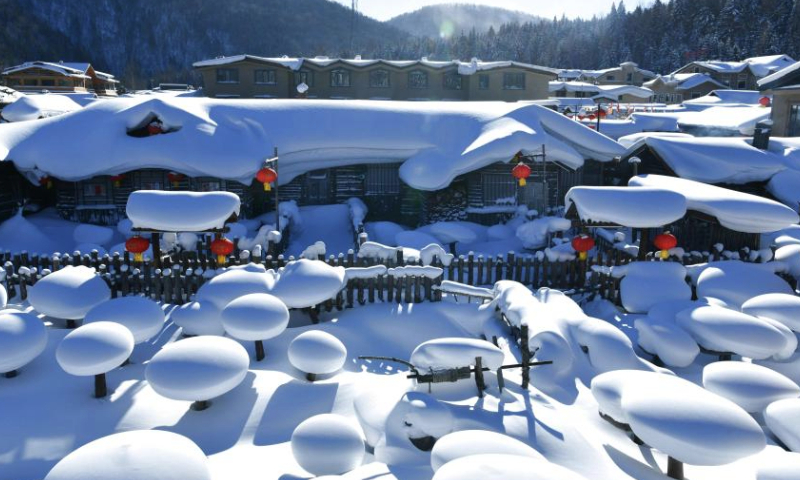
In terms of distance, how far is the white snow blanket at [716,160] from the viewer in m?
19.1

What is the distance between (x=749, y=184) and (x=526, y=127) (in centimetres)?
857

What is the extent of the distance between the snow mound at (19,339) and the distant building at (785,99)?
29656mm

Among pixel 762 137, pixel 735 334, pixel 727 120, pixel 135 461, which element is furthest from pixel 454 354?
pixel 727 120

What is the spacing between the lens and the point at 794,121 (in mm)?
25578

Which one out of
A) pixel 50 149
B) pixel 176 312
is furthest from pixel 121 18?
pixel 176 312

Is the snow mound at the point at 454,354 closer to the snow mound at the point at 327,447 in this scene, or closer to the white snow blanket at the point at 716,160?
the snow mound at the point at 327,447

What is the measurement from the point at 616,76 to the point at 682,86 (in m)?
16.2

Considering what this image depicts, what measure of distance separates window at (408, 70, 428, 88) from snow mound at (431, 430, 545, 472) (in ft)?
101

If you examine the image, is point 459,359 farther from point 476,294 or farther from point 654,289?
point 654,289

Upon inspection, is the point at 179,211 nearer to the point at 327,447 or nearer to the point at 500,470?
the point at 327,447

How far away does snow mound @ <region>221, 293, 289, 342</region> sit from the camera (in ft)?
30.1

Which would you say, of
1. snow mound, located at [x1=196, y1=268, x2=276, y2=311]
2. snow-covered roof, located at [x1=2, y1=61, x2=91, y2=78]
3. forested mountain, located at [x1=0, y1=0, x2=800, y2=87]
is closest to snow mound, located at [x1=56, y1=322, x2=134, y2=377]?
snow mound, located at [x1=196, y1=268, x2=276, y2=311]

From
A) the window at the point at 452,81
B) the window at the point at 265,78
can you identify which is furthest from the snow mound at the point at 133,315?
the window at the point at 452,81

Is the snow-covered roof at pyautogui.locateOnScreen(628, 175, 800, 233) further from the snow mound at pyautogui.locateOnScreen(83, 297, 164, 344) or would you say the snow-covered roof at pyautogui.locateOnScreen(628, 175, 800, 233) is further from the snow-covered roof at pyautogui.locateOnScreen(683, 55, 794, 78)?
the snow-covered roof at pyautogui.locateOnScreen(683, 55, 794, 78)
